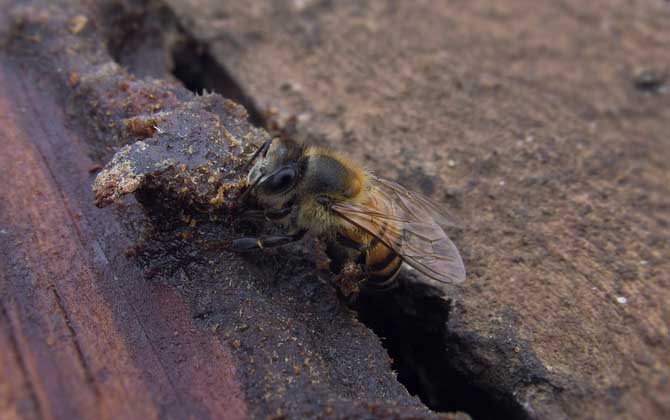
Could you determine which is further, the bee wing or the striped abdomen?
the striped abdomen

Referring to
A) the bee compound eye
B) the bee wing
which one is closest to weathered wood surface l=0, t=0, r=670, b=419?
the bee wing

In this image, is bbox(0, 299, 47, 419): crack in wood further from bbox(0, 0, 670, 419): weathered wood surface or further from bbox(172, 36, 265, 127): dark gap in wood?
bbox(172, 36, 265, 127): dark gap in wood

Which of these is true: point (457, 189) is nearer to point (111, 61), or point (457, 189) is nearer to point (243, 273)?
point (243, 273)

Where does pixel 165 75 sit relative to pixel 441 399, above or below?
above

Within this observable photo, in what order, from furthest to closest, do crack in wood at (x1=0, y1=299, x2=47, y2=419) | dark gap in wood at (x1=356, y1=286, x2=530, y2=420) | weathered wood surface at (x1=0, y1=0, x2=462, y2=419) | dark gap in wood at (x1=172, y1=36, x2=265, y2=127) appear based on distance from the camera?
1. dark gap in wood at (x1=172, y1=36, x2=265, y2=127)
2. dark gap in wood at (x1=356, y1=286, x2=530, y2=420)
3. weathered wood surface at (x1=0, y1=0, x2=462, y2=419)
4. crack in wood at (x1=0, y1=299, x2=47, y2=419)

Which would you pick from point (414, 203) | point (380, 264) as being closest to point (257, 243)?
point (380, 264)

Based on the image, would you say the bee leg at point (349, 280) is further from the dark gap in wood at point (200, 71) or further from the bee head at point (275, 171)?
the dark gap in wood at point (200, 71)

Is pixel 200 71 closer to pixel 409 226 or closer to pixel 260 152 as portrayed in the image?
pixel 260 152

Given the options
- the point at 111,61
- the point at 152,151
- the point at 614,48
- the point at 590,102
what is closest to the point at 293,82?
the point at 111,61
